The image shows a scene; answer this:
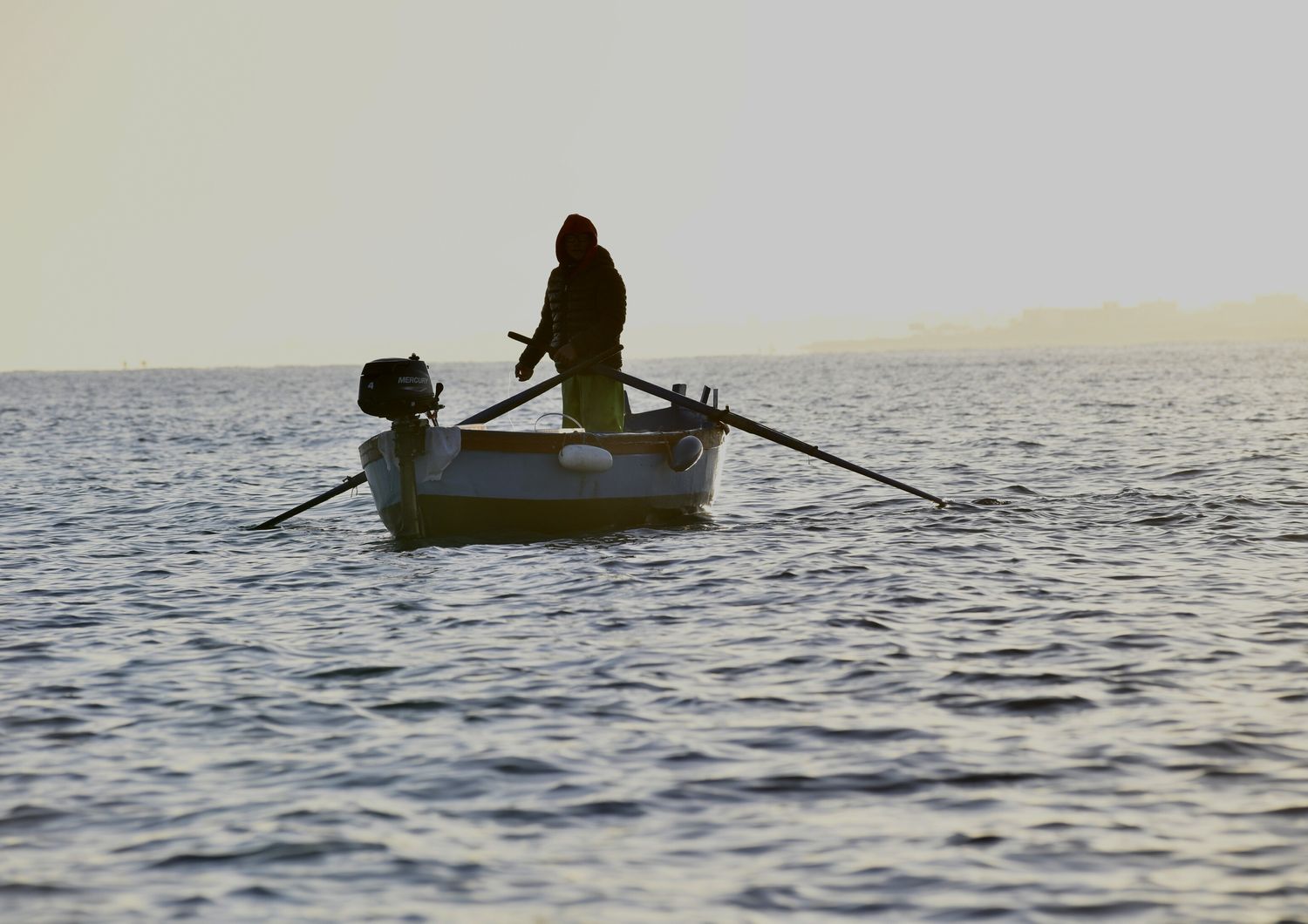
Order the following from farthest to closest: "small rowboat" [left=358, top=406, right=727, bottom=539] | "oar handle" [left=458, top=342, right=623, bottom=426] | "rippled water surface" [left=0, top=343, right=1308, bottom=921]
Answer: "oar handle" [left=458, top=342, right=623, bottom=426]
"small rowboat" [left=358, top=406, right=727, bottom=539]
"rippled water surface" [left=0, top=343, right=1308, bottom=921]

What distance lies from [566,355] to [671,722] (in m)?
9.14

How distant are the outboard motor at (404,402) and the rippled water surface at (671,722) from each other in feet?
3.01

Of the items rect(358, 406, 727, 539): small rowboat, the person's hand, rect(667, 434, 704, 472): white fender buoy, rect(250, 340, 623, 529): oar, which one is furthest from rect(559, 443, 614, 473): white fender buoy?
the person's hand

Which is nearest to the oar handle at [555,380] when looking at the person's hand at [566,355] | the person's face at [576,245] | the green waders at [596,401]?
the person's hand at [566,355]

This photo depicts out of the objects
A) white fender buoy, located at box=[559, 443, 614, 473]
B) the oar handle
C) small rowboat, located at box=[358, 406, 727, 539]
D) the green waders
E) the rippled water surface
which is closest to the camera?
the rippled water surface

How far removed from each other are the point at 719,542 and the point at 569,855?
10.1 m

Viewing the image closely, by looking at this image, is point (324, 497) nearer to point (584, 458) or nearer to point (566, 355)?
point (566, 355)

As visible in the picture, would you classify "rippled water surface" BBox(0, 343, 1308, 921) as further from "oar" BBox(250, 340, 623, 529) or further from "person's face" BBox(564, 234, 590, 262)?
"person's face" BBox(564, 234, 590, 262)

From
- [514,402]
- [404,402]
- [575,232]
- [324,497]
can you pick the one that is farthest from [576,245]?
[324,497]

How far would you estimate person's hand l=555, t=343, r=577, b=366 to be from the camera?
54.0 ft

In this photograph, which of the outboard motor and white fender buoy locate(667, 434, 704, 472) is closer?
the outboard motor

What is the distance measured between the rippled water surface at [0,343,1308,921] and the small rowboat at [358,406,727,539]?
0.42 metres

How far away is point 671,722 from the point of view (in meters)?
7.86

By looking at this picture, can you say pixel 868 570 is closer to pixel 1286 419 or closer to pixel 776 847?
pixel 776 847
